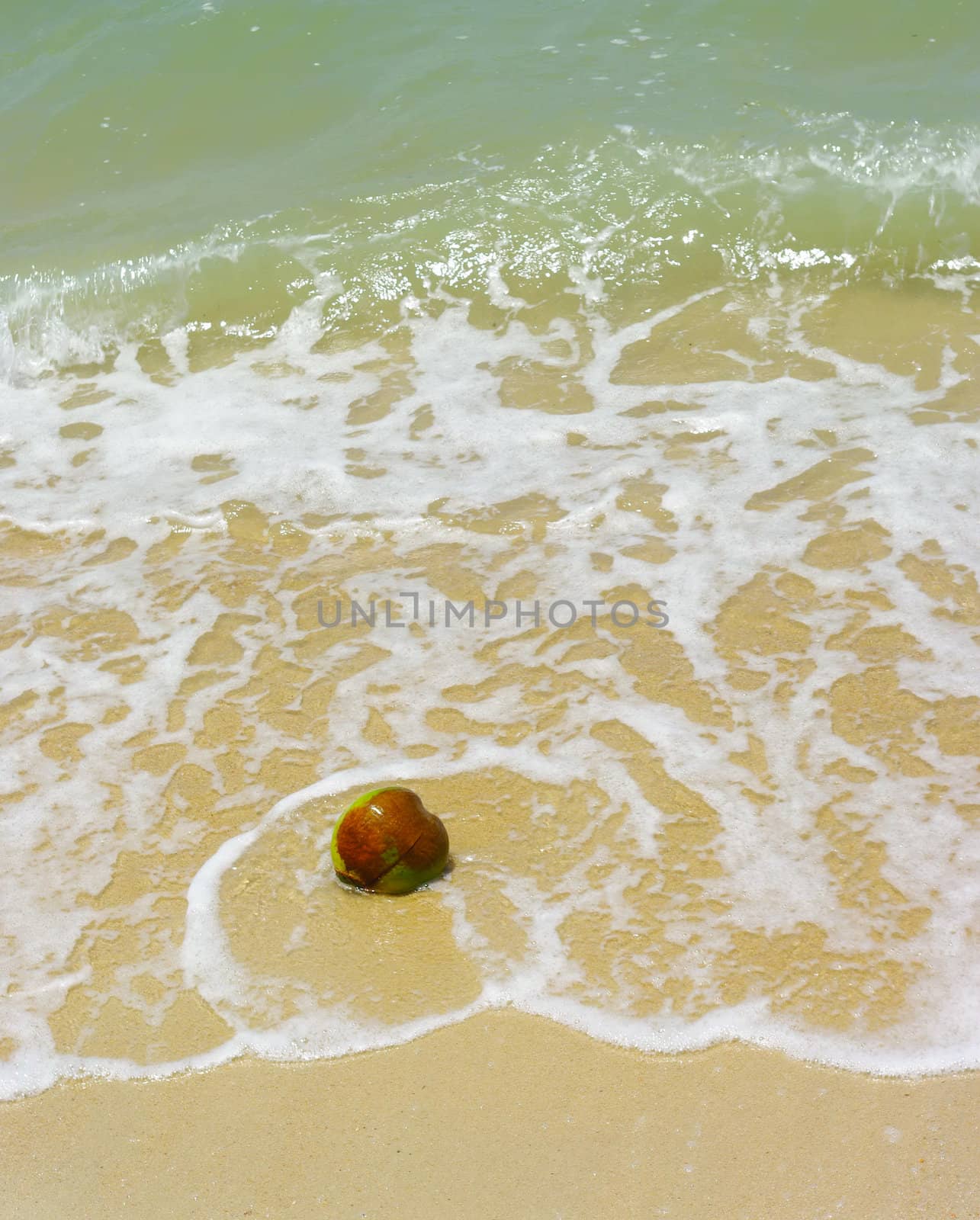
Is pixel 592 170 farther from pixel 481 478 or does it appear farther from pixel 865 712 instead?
pixel 865 712

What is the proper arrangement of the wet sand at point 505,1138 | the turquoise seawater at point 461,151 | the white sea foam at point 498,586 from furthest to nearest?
the turquoise seawater at point 461,151
the white sea foam at point 498,586
the wet sand at point 505,1138

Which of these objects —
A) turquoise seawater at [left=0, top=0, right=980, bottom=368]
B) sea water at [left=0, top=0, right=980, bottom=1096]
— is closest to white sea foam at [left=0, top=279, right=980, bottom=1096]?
sea water at [left=0, top=0, right=980, bottom=1096]

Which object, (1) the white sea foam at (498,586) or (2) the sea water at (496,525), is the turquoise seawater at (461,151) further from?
(1) the white sea foam at (498,586)

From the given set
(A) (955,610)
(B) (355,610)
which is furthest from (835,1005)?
(B) (355,610)

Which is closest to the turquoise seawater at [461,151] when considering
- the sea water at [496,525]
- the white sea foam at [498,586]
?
the sea water at [496,525]

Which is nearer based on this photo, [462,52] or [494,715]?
[494,715]

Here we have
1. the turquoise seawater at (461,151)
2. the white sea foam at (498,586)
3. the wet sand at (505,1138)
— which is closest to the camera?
the wet sand at (505,1138)
